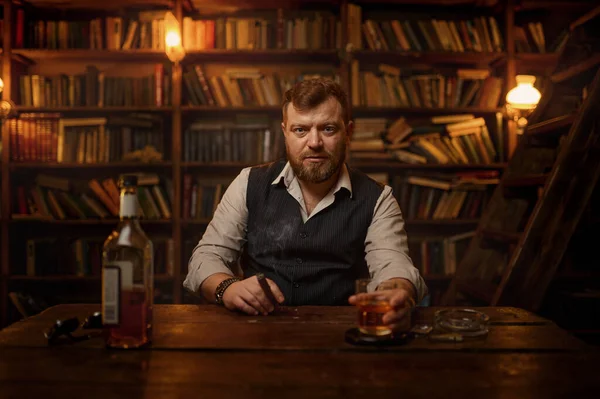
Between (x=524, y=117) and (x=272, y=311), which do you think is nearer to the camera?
(x=272, y=311)

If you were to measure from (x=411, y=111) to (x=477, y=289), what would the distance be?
58.4 inches

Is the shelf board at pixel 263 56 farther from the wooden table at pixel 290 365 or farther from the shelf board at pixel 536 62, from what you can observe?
the wooden table at pixel 290 365

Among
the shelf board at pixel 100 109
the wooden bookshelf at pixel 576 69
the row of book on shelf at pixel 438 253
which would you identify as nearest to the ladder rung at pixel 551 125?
the wooden bookshelf at pixel 576 69

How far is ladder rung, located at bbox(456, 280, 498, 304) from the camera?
2525 mm

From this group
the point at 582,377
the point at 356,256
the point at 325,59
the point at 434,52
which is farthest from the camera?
the point at 325,59

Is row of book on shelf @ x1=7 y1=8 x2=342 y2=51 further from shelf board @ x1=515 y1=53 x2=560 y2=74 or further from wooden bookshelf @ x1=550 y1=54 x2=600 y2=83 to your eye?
wooden bookshelf @ x1=550 y1=54 x2=600 y2=83

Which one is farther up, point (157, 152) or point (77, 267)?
point (157, 152)

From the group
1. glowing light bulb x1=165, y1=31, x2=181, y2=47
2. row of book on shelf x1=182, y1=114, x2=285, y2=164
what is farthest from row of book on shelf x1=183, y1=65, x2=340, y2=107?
glowing light bulb x1=165, y1=31, x2=181, y2=47

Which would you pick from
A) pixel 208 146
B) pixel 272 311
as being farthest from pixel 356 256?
pixel 208 146

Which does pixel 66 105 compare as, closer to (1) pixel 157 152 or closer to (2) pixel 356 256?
(1) pixel 157 152

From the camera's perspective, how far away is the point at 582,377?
91 centimetres

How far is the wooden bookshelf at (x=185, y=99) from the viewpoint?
3.51m

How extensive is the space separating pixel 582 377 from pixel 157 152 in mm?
3081

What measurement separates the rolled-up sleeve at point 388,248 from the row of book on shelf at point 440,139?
1.75 meters
